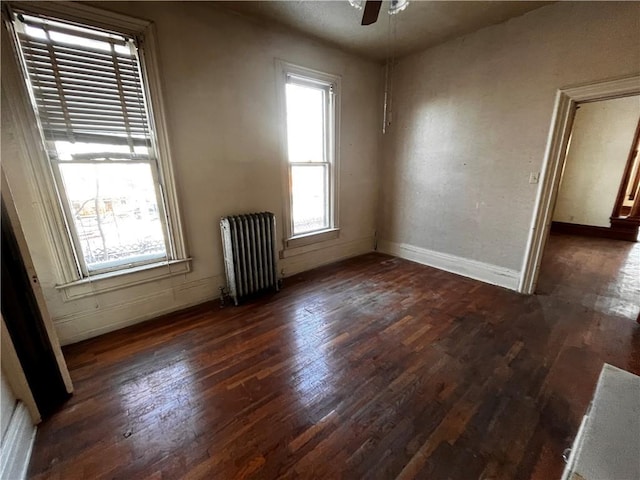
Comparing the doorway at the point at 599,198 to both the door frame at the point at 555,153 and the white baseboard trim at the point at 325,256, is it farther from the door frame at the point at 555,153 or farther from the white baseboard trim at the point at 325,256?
the white baseboard trim at the point at 325,256

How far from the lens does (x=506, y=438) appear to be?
1.38m

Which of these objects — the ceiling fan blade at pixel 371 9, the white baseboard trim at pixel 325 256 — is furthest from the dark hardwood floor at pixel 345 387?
the ceiling fan blade at pixel 371 9

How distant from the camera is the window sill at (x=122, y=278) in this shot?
212cm

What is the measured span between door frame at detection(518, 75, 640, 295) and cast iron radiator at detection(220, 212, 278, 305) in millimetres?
2753

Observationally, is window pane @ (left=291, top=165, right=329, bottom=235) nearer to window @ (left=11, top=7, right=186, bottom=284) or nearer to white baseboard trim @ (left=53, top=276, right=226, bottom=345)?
white baseboard trim @ (left=53, top=276, right=226, bottom=345)

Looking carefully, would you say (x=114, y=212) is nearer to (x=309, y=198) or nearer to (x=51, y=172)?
(x=51, y=172)

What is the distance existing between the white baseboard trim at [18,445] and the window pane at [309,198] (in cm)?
259

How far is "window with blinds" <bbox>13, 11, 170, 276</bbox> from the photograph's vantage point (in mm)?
1819

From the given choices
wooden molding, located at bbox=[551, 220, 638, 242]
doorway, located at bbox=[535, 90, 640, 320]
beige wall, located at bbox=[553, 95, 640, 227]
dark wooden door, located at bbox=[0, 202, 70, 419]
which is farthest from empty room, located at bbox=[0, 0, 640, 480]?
beige wall, located at bbox=[553, 95, 640, 227]

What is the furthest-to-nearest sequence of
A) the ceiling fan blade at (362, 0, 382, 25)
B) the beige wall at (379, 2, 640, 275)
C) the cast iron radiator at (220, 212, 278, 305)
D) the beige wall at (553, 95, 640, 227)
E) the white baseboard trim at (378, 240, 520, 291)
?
the beige wall at (553, 95, 640, 227) < the white baseboard trim at (378, 240, 520, 291) < the cast iron radiator at (220, 212, 278, 305) < the beige wall at (379, 2, 640, 275) < the ceiling fan blade at (362, 0, 382, 25)

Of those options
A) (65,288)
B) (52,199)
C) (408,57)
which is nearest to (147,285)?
(65,288)

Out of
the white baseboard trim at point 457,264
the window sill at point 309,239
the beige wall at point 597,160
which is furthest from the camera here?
the beige wall at point 597,160

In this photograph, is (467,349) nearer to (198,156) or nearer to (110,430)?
(110,430)

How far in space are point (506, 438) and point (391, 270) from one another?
2.33 m
